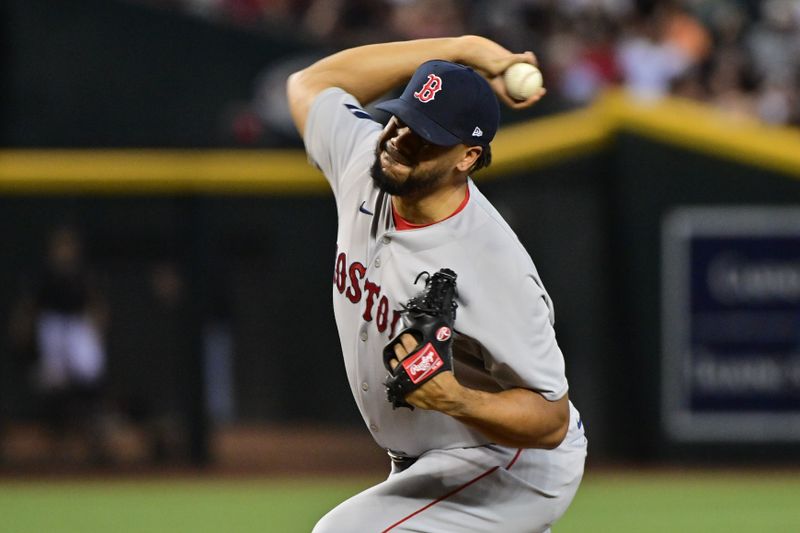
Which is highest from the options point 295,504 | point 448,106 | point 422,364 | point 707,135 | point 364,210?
point 448,106

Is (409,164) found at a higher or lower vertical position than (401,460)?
higher

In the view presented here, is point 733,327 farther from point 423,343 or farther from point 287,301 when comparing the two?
point 423,343

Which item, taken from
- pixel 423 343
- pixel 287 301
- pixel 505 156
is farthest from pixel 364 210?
pixel 287 301

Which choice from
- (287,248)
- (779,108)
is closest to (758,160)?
(779,108)

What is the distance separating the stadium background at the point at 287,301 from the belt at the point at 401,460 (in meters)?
4.15

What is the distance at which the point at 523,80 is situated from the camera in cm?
396

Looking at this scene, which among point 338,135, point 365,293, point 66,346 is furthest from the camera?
point 66,346

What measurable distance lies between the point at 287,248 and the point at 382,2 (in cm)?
292

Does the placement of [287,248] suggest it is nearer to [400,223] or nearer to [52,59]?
[52,59]

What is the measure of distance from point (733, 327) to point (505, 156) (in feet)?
6.64

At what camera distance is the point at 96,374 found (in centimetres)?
958

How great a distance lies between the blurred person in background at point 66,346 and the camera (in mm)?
9477

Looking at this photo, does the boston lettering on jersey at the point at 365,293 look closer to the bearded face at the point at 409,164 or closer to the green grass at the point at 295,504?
the bearded face at the point at 409,164

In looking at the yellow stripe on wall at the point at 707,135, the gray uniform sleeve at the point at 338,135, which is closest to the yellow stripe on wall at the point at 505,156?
the yellow stripe on wall at the point at 707,135
